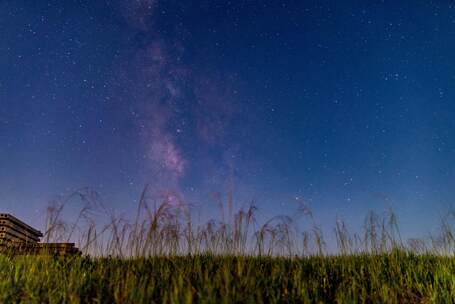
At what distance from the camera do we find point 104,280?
382 centimetres

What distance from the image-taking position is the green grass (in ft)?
10.2

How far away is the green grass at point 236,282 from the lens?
10.2ft

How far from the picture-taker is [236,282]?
3.23 metres

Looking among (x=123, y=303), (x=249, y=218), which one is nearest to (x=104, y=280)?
(x=123, y=303)

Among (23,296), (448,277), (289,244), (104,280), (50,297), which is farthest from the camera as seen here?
(289,244)

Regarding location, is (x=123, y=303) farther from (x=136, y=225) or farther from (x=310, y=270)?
(x=310, y=270)

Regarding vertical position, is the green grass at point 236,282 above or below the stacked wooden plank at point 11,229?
below

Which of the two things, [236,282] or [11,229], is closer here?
[236,282]

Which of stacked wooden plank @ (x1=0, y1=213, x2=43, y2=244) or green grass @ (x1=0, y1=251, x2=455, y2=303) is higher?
stacked wooden plank @ (x1=0, y1=213, x2=43, y2=244)

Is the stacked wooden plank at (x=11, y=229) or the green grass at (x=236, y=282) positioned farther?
the stacked wooden plank at (x=11, y=229)

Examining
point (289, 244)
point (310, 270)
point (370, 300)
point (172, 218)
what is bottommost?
point (370, 300)

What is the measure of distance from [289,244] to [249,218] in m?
0.98

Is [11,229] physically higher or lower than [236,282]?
higher

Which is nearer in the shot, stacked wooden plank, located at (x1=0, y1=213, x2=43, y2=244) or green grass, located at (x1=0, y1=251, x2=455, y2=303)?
green grass, located at (x1=0, y1=251, x2=455, y2=303)
